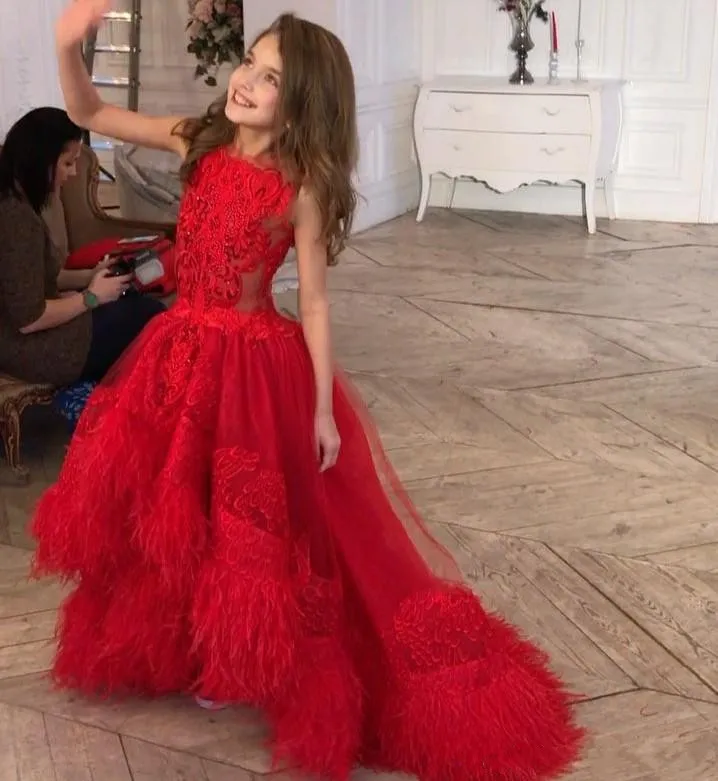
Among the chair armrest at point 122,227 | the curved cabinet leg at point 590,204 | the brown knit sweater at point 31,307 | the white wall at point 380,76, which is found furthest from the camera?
the curved cabinet leg at point 590,204

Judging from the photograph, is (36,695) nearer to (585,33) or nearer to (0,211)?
(0,211)

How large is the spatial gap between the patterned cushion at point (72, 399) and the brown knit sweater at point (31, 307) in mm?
29

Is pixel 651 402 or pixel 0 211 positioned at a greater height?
pixel 0 211

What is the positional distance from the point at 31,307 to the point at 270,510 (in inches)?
53.0

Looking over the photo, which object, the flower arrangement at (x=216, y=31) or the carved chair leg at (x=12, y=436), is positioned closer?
the carved chair leg at (x=12, y=436)

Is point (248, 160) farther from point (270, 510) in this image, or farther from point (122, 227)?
point (122, 227)

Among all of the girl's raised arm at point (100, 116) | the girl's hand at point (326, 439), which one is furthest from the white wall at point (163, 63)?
the girl's hand at point (326, 439)

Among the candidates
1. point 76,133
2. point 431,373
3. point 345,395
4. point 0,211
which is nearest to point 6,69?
point 76,133

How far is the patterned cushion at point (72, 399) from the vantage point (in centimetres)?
301

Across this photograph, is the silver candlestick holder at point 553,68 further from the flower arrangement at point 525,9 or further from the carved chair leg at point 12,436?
the carved chair leg at point 12,436

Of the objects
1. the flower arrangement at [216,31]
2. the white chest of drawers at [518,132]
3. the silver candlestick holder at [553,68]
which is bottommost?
the white chest of drawers at [518,132]

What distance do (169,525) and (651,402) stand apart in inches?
87.3

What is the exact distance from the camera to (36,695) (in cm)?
212

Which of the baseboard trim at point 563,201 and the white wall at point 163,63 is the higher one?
the white wall at point 163,63
